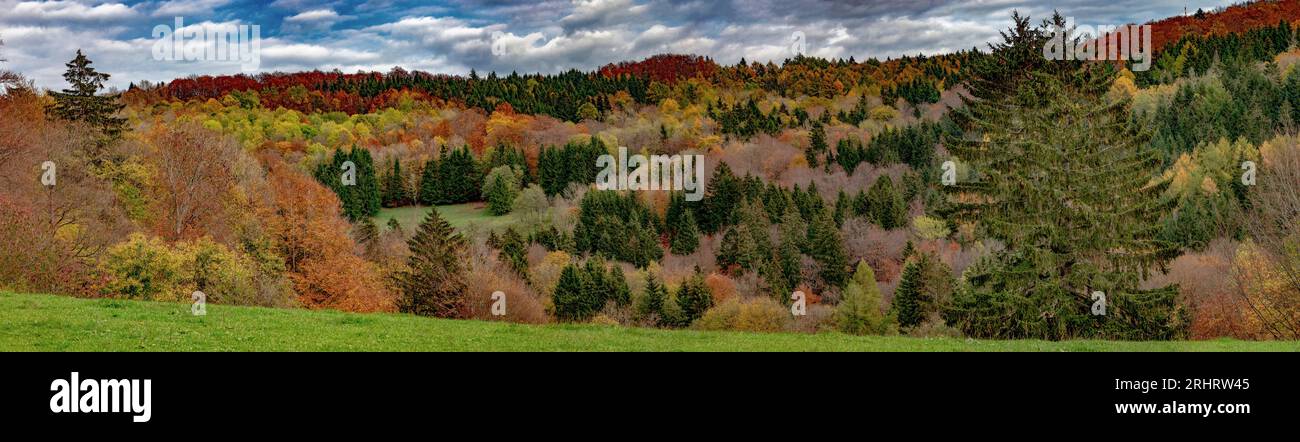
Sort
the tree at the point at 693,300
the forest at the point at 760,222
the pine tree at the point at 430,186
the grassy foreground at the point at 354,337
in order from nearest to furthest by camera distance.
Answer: the grassy foreground at the point at 354,337 → the forest at the point at 760,222 → the tree at the point at 693,300 → the pine tree at the point at 430,186

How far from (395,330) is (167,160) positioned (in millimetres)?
45143

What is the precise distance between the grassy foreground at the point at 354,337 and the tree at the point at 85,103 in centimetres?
5383

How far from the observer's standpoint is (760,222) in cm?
12656

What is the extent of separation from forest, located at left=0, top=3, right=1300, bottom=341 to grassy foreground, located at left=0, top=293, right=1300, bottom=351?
14.1 m

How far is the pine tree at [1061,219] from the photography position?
35.9m

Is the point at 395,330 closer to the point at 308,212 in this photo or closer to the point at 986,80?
the point at 986,80

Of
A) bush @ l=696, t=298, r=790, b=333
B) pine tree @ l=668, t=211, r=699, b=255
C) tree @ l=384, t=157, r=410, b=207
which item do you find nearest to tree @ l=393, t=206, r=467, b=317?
bush @ l=696, t=298, r=790, b=333

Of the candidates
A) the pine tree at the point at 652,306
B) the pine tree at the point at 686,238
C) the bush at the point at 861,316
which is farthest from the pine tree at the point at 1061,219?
the pine tree at the point at 686,238

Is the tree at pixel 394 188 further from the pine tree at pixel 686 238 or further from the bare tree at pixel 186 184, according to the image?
the bare tree at pixel 186 184

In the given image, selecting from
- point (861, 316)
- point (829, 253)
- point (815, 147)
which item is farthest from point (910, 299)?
point (815, 147)

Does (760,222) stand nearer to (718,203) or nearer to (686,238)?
(686,238)

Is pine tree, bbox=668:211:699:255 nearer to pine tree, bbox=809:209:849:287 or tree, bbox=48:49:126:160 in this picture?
pine tree, bbox=809:209:849:287

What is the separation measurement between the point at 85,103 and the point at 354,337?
64.3 metres

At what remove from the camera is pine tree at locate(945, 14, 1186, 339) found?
118 feet
